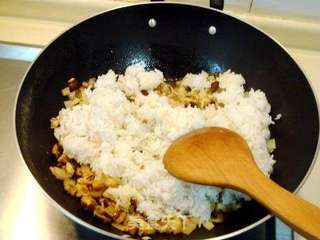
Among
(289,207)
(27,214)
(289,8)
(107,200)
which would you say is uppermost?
(289,8)

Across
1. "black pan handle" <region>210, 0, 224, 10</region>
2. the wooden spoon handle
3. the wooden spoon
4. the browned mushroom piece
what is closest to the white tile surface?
"black pan handle" <region>210, 0, 224, 10</region>

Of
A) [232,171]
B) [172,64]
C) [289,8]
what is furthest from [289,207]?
[289,8]

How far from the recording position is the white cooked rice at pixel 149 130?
0.88 m

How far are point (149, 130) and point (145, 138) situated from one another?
0.09 ft

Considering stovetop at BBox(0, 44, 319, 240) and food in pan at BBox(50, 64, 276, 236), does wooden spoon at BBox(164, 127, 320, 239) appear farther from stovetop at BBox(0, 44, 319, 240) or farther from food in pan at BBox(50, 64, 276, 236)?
stovetop at BBox(0, 44, 319, 240)

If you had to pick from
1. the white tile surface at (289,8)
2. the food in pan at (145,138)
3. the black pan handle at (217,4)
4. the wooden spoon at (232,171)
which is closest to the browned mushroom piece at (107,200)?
the food in pan at (145,138)

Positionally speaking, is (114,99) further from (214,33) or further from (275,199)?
(275,199)

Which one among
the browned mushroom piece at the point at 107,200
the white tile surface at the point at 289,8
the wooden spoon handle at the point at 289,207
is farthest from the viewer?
the white tile surface at the point at 289,8

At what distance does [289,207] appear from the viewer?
2.42 ft

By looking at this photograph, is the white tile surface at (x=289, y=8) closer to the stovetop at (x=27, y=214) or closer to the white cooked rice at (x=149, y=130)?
the white cooked rice at (x=149, y=130)

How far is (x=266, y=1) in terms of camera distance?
1154 mm

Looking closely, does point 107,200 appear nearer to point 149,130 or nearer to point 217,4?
point 149,130

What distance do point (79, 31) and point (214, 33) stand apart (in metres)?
0.33

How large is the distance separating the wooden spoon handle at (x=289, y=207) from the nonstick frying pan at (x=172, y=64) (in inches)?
3.6
